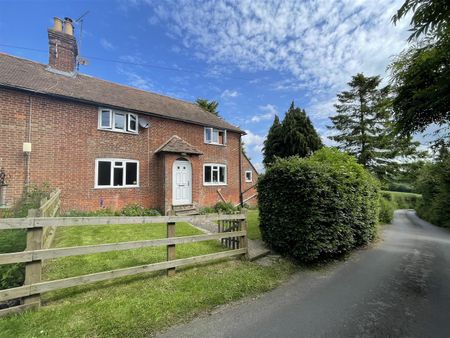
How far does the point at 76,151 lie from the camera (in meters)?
11.1

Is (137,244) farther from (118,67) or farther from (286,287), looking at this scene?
(118,67)

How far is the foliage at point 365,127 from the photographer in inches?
919

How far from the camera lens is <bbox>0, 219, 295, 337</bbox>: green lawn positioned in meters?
2.96

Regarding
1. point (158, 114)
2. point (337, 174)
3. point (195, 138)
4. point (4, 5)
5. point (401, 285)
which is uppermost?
point (4, 5)

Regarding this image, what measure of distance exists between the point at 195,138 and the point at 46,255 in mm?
12668

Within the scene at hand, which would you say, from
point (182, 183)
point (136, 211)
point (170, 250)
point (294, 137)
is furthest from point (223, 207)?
point (294, 137)

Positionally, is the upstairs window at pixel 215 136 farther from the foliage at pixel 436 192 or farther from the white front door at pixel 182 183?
the foliage at pixel 436 192

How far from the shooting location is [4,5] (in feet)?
29.2

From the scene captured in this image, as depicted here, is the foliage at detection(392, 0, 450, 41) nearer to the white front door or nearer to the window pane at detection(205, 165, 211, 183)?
the white front door

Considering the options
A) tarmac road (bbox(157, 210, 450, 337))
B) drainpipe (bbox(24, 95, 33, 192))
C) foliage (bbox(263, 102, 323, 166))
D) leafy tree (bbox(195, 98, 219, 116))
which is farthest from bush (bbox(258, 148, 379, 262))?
leafy tree (bbox(195, 98, 219, 116))

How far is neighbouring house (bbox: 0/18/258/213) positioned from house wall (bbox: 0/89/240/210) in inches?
1.4

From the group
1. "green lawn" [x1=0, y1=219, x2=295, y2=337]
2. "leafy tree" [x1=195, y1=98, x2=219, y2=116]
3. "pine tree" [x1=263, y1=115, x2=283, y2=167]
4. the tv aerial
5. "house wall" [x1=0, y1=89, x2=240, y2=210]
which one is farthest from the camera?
"leafy tree" [x1=195, y1=98, x2=219, y2=116]

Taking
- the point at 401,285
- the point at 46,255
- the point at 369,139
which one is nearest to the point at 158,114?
the point at 46,255

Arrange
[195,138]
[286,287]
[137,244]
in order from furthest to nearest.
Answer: [195,138] < [286,287] < [137,244]
